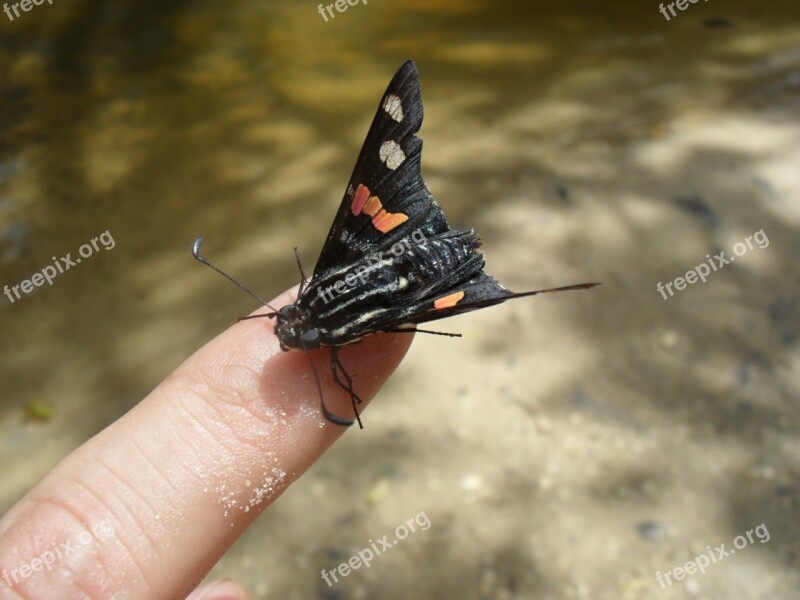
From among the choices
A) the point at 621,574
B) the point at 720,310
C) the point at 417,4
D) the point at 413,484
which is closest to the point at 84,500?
the point at 413,484

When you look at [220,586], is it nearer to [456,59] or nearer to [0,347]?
[0,347]
